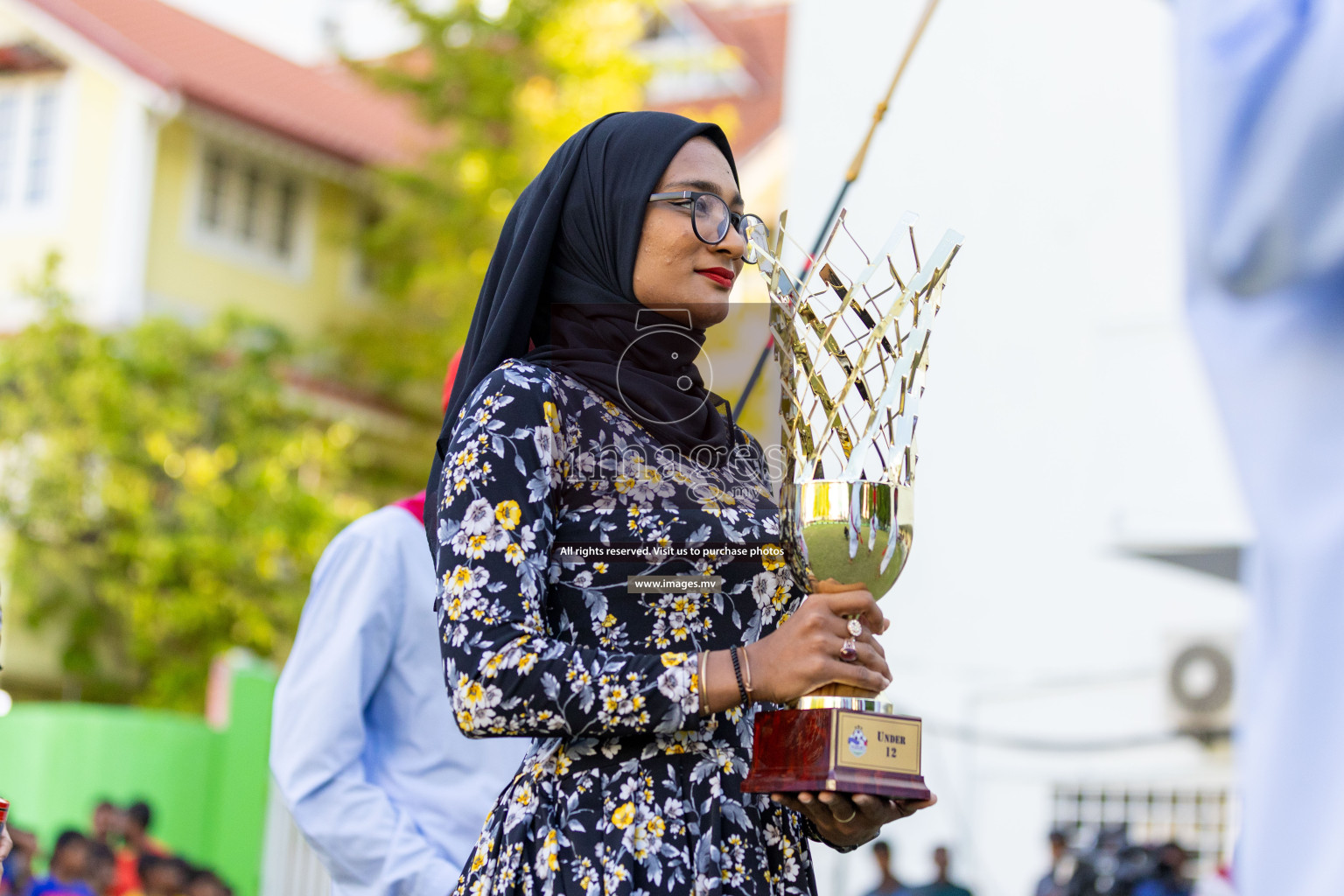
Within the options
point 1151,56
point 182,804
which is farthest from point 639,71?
point 182,804

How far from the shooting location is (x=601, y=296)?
227 cm

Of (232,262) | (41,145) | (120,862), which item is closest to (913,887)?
(120,862)

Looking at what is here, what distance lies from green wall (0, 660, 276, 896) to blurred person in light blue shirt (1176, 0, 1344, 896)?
8.39m

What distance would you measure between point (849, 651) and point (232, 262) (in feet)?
56.2

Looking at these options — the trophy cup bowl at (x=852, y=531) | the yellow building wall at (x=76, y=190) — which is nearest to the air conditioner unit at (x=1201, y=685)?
the trophy cup bowl at (x=852, y=531)

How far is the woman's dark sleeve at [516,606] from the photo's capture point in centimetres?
189

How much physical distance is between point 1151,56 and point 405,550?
8.13 metres

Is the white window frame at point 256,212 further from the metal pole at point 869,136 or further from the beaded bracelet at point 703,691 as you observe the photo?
the beaded bracelet at point 703,691

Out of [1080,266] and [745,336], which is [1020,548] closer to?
[1080,266]

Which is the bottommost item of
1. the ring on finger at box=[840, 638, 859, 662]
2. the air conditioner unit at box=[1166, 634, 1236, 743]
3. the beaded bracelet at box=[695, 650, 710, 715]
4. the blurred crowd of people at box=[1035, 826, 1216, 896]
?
the blurred crowd of people at box=[1035, 826, 1216, 896]

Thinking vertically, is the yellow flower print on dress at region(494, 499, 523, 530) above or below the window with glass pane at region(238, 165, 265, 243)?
below

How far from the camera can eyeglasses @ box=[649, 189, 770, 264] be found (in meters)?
2.21

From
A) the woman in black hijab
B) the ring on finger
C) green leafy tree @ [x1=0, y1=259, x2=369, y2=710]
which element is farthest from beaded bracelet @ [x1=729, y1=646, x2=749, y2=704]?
green leafy tree @ [x1=0, y1=259, x2=369, y2=710]

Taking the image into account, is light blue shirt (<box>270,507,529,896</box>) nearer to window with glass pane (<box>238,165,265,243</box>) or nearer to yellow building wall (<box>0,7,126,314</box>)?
yellow building wall (<box>0,7,126,314</box>)
